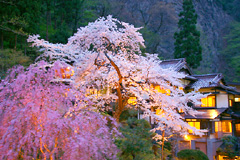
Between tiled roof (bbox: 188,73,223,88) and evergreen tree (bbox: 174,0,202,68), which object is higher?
evergreen tree (bbox: 174,0,202,68)

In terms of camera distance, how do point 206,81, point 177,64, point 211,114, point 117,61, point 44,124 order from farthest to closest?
point 206,81, point 177,64, point 211,114, point 117,61, point 44,124

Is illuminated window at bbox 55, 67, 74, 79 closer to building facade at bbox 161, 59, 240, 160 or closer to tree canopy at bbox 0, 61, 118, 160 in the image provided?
tree canopy at bbox 0, 61, 118, 160

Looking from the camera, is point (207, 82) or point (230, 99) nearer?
point (207, 82)

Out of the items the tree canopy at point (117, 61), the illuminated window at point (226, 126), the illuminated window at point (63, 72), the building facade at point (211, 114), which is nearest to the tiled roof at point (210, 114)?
the building facade at point (211, 114)

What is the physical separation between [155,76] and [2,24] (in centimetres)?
1174

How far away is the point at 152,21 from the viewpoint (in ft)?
116

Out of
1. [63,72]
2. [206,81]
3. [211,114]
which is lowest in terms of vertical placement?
[211,114]

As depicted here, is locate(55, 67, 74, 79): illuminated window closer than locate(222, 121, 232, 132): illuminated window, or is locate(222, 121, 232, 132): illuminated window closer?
locate(55, 67, 74, 79): illuminated window

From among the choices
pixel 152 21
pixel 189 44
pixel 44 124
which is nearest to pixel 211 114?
pixel 189 44

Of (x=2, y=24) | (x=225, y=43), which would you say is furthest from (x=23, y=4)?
(x=225, y=43)

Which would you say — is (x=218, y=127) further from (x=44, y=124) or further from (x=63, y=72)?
(x=44, y=124)

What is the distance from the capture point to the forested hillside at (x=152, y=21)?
19.7 meters

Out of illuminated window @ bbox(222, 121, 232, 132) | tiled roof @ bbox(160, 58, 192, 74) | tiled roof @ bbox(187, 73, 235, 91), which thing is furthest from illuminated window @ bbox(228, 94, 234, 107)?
tiled roof @ bbox(160, 58, 192, 74)

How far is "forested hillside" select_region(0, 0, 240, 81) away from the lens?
19672 millimetres
